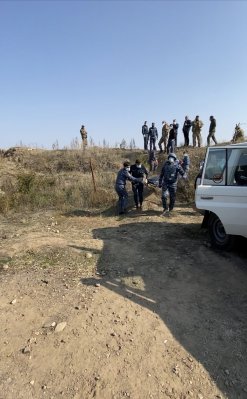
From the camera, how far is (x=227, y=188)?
19.5 feet

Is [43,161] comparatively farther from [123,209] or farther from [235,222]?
[235,222]

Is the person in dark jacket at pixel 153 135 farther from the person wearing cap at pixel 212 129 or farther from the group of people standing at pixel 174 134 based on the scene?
the person wearing cap at pixel 212 129

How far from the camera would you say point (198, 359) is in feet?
12.9

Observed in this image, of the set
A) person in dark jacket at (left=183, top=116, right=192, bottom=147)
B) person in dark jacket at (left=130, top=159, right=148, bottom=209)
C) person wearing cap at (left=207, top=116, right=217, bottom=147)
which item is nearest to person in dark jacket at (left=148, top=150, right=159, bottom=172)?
person in dark jacket at (left=183, top=116, right=192, bottom=147)

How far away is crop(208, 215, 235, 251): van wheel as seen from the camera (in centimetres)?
652

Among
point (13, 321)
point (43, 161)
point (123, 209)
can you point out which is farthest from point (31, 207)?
point (43, 161)

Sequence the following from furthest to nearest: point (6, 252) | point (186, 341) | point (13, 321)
A: 1. point (6, 252)
2. point (13, 321)
3. point (186, 341)

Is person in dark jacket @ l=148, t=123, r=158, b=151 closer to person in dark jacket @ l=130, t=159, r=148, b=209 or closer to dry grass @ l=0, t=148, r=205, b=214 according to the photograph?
dry grass @ l=0, t=148, r=205, b=214

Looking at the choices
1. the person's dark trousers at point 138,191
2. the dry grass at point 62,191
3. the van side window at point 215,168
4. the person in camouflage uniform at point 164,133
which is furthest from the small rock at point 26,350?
the person in camouflage uniform at point 164,133

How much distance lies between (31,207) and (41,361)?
7499mm

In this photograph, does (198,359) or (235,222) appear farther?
(235,222)

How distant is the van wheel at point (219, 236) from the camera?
21.4 ft

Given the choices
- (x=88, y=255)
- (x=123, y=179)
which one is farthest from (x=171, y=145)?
(x=88, y=255)

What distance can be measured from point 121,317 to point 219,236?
9.47ft
